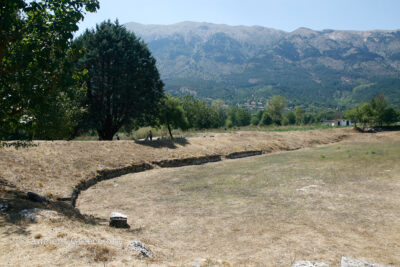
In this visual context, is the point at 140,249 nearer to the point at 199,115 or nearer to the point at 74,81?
Answer: the point at 74,81

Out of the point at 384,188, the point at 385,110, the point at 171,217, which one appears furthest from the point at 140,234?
the point at 385,110

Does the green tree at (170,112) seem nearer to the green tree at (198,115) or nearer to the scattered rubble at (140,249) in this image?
the scattered rubble at (140,249)

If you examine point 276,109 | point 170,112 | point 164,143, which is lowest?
point 164,143

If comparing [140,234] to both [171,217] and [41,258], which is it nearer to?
[171,217]

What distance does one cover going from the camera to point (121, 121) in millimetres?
38750

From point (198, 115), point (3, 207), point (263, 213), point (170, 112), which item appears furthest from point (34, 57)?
point (198, 115)

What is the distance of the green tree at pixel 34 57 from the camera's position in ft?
35.4

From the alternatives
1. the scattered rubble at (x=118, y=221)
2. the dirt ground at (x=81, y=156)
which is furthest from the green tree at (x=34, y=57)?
the scattered rubble at (x=118, y=221)

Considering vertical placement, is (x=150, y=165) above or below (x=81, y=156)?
below

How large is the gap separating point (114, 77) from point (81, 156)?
14.3 m

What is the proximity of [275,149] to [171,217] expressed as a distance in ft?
114

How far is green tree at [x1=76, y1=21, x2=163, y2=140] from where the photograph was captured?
35219 mm

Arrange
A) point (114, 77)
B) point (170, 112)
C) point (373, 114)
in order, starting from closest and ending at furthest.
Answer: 1. point (114, 77)
2. point (170, 112)
3. point (373, 114)

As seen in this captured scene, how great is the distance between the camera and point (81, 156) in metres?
→ 24.2
